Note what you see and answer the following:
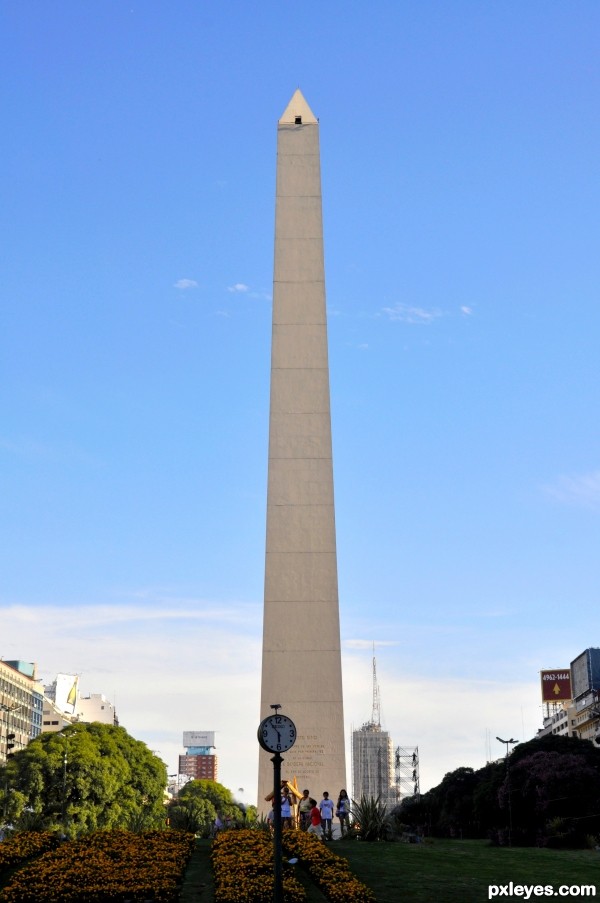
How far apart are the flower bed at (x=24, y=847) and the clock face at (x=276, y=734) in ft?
19.2

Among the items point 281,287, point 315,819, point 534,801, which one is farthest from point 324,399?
point 534,801

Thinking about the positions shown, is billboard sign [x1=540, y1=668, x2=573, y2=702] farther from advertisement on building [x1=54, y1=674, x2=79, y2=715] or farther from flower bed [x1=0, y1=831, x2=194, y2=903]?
flower bed [x1=0, y1=831, x2=194, y2=903]

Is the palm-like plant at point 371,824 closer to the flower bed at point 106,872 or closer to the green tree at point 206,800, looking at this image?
the flower bed at point 106,872

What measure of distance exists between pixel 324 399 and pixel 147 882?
18.6 m

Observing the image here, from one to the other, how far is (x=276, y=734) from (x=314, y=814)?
9464 mm

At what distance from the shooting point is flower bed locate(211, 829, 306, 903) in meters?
14.1

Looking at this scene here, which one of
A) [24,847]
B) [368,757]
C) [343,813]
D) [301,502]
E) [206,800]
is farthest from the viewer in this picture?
[368,757]

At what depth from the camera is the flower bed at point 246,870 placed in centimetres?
1412

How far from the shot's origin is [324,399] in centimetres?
3161

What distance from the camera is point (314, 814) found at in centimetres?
2211

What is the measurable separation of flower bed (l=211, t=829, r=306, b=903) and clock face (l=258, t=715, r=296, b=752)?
84.4 inches

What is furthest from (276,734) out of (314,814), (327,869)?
(314,814)

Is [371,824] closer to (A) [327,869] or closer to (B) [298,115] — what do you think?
(A) [327,869]

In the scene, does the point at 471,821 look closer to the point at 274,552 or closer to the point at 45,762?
the point at 45,762
